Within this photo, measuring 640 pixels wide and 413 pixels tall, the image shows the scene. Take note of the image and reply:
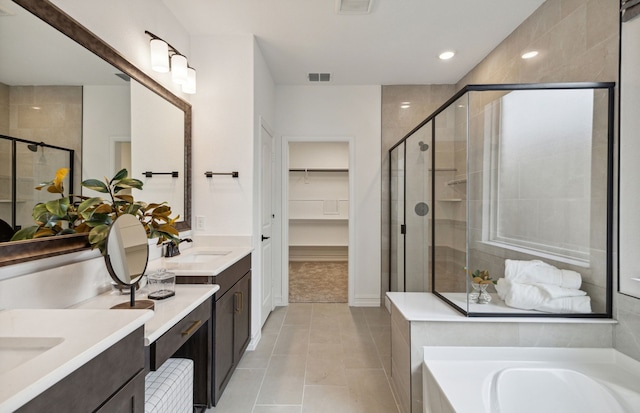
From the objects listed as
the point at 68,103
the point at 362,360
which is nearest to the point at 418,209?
the point at 362,360

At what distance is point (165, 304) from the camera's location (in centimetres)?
136

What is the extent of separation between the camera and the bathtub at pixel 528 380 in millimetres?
1348

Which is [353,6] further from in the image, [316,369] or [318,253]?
[318,253]

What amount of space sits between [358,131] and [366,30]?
1.31 metres

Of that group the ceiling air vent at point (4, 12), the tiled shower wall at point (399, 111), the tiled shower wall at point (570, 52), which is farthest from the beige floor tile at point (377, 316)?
the ceiling air vent at point (4, 12)

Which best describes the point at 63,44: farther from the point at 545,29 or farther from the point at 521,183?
the point at 545,29

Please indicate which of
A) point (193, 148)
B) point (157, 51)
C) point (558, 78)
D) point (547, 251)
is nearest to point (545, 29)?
point (558, 78)

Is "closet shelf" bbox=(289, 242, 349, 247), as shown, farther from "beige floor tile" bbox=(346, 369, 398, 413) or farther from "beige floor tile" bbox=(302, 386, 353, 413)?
"beige floor tile" bbox=(302, 386, 353, 413)

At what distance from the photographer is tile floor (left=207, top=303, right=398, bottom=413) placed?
1.91m

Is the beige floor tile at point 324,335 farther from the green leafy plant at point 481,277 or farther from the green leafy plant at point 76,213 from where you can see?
the green leafy plant at point 76,213

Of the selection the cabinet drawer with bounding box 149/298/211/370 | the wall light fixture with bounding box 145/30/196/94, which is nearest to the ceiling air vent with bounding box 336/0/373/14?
the wall light fixture with bounding box 145/30/196/94

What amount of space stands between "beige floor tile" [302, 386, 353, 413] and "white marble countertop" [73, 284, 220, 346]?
1034mm

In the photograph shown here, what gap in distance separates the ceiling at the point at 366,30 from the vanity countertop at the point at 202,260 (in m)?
1.94

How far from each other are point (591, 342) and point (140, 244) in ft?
7.94
